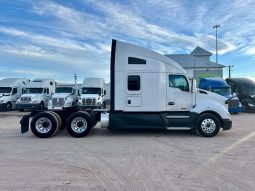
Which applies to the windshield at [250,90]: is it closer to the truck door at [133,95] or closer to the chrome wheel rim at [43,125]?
the truck door at [133,95]

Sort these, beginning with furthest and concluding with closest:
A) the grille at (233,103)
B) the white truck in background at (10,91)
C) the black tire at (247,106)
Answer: the white truck in background at (10,91), the black tire at (247,106), the grille at (233,103)

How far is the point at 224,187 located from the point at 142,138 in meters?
4.84

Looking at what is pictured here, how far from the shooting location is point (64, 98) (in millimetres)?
20875

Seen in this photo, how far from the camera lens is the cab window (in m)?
9.80

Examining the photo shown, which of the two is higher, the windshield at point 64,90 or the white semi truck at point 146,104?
the windshield at point 64,90

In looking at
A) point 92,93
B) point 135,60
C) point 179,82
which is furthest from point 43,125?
point 92,93

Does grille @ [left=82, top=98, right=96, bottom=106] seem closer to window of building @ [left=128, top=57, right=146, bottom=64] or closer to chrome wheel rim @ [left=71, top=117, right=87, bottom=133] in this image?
chrome wheel rim @ [left=71, top=117, right=87, bottom=133]

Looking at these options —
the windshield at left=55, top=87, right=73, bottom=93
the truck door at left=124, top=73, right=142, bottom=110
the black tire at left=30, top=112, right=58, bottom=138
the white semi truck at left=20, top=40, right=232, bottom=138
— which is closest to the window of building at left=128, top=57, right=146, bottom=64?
the white semi truck at left=20, top=40, right=232, bottom=138

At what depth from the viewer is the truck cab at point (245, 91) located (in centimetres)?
2149

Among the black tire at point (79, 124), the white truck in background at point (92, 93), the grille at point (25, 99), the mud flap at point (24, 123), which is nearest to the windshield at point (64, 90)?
the white truck in background at point (92, 93)

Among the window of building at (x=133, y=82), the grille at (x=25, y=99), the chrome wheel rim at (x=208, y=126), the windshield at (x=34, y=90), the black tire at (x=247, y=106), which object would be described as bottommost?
the chrome wheel rim at (x=208, y=126)

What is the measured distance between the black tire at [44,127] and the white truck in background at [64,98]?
33.3ft

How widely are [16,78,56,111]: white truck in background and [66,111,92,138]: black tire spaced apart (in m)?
14.2

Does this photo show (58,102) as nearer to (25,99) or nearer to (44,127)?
(25,99)
